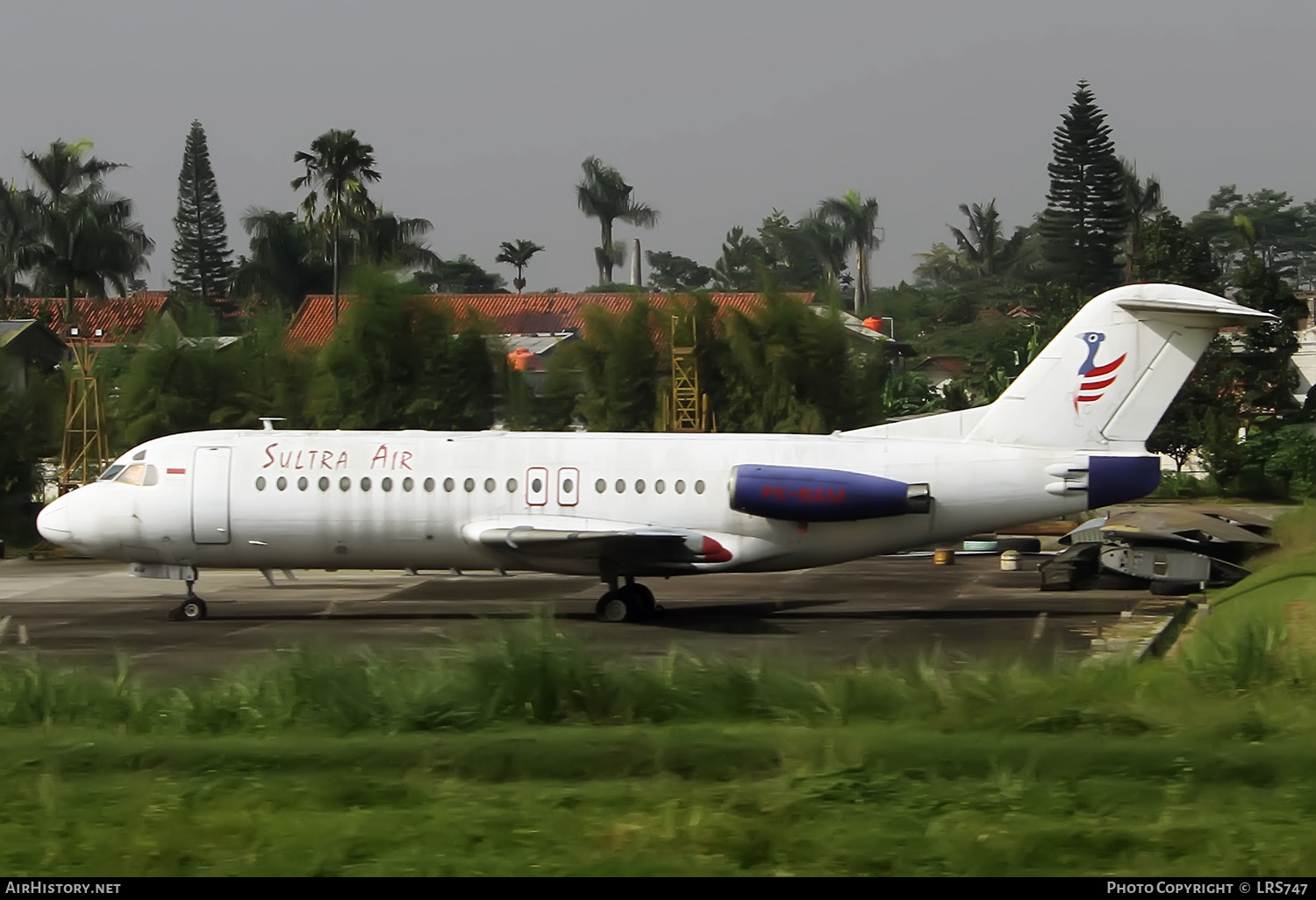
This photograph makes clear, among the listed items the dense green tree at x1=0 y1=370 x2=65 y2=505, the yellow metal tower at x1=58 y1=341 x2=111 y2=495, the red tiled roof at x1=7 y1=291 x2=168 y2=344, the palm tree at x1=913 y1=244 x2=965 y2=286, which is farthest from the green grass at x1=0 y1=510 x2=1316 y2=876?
the palm tree at x1=913 y1=244 x2=965 y2=286

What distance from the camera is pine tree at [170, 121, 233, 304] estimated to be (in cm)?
10238

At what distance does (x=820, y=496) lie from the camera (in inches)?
835

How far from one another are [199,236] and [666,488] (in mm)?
87777

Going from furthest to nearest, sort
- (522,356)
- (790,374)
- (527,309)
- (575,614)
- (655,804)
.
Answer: (527,309), (522,356), (790,374), (575,614), (655,804)

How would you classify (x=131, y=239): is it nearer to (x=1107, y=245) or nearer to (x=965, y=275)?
(x=1107, y=245)

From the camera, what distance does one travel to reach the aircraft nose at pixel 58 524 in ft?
73.4

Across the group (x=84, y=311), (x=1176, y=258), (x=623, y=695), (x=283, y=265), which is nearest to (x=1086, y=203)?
(x=1176, y=258)

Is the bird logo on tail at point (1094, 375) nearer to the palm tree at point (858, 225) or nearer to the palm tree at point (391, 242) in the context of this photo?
the palm tree at point (391, 242)

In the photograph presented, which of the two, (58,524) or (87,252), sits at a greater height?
(87,252)

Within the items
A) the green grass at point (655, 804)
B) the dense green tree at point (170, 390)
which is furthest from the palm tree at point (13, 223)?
the green grass at point (655, 804)

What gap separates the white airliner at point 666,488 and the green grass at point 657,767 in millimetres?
7927

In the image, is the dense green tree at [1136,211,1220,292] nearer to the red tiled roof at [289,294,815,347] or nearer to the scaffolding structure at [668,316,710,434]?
the scaffolding structure at [668,316,710,434]

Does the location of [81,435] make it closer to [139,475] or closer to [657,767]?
[139,475]
